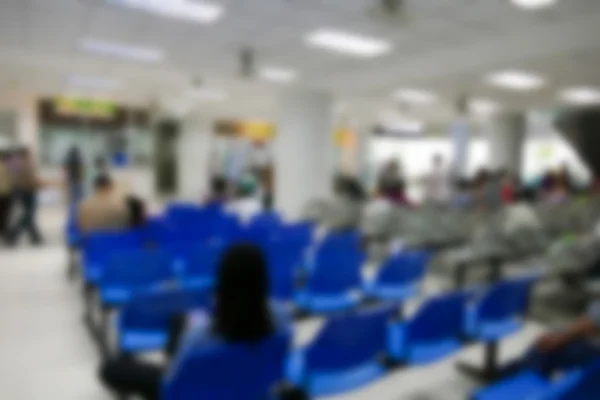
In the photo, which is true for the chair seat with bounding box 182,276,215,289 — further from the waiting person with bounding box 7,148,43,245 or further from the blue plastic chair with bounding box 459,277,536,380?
the waiting person with bounding box 7,148,43,245

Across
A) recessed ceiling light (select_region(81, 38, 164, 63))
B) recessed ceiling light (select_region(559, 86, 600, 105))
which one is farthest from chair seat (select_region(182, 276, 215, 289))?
recessed ceiling light (select_region(559, 86, 600, 105))

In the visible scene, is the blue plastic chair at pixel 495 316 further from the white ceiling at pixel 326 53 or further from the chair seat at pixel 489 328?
the white ceiling at pixel 326 53

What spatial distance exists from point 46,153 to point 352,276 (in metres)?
14.6

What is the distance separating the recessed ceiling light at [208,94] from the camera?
1146 cm

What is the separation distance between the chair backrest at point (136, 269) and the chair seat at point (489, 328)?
205 centimetres

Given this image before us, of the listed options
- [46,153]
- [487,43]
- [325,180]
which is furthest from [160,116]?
[487,43]

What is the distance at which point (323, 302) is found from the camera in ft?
11.2

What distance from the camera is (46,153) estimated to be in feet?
49.9

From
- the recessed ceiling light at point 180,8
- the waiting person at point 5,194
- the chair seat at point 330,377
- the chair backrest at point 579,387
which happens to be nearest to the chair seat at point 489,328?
the chair seat at point 330,377

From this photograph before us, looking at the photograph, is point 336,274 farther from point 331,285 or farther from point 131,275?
point 131,275

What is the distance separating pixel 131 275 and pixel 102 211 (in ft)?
5.64

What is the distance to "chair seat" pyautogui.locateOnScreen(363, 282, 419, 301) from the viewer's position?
11.8 feet

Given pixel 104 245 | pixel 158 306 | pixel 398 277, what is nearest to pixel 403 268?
pixel 398 277

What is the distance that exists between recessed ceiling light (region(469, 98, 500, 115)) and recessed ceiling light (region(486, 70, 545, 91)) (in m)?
2.01
